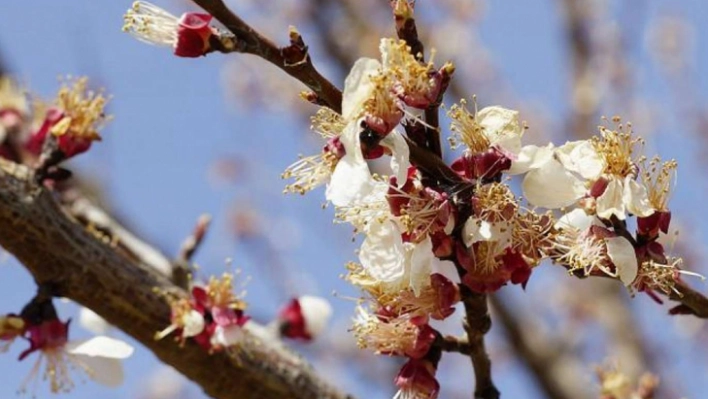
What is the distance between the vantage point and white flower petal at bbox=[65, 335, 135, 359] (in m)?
1.76

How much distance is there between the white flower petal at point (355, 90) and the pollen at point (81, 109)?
81cm

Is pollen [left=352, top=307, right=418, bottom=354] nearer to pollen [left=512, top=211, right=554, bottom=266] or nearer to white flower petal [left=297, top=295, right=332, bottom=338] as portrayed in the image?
pollen [left=512, top=211, right=554, bottom=266]

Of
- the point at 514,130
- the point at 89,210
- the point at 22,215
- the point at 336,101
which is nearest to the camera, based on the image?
the point at 336,101

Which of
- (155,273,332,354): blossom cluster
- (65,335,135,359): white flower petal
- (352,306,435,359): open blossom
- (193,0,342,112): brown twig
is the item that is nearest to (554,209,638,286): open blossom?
(352,306,435,359): open blossom

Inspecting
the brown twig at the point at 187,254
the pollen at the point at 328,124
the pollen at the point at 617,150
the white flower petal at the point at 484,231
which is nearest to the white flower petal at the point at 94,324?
the brown twig at the point at 187,254

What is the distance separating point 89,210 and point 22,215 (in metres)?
0.48

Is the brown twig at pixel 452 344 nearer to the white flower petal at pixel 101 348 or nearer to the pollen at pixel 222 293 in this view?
the pollen at pixel 222 293

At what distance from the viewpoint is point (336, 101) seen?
126cm

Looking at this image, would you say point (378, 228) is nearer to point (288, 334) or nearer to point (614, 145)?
point (614, 145)

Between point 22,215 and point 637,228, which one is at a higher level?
Answer: point 637,228

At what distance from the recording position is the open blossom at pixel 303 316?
2.19 metres

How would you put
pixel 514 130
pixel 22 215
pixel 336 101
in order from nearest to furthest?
pixel 336 101 → pixel 514 130 → pixel 22 215

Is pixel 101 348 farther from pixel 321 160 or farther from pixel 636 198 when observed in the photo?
pixel 636 198

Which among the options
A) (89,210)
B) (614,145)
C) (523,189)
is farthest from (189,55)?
(89,210)
